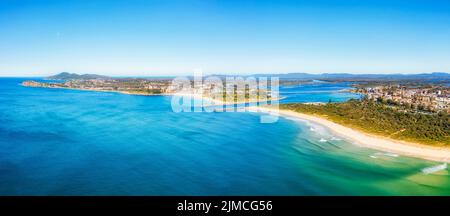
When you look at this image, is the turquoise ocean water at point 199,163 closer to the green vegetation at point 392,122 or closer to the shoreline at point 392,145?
the shoreline at point 392,145

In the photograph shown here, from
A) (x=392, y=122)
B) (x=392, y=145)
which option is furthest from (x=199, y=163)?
(x=392, y=122)

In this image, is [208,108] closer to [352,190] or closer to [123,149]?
[123,149]

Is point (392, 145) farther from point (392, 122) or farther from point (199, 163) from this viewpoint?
point (199, 163)

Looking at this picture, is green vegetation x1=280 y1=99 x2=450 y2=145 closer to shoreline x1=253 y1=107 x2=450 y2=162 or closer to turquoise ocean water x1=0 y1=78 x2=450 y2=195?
shoreline x1=253 y1=107 x2=450 y2=162

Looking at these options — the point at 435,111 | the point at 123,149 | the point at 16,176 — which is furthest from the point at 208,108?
the point at 16,176

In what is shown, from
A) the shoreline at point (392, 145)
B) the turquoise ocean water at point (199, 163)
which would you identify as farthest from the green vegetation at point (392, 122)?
the turquoise ocean water at point (199, 163)
